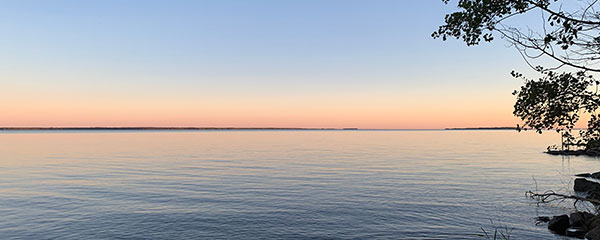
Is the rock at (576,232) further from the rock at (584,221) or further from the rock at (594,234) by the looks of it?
the rock at (594,234)

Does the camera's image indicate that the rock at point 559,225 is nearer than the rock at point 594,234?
No

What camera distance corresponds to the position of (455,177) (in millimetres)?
42562

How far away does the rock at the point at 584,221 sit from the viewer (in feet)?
66.0

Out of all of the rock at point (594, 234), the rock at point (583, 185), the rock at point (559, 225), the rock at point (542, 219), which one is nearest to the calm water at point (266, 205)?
the rock at point (559, 225)

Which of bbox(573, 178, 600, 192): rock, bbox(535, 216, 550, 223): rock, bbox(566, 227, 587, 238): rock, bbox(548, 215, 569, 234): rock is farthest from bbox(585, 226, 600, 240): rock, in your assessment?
bbox(573, 178, 600, 192): rock

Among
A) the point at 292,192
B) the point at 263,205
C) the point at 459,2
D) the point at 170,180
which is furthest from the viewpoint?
the point at 170,180

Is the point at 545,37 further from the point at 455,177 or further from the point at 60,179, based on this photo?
the point at 60,179

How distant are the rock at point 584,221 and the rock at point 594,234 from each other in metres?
1.35

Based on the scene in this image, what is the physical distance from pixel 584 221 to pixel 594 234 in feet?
9.44

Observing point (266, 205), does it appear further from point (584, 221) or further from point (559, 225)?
point (584, 221)

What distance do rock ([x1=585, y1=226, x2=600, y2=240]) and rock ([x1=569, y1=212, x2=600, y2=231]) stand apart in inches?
53.0

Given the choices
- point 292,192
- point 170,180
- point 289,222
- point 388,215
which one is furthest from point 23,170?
point 388,215

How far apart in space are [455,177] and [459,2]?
102 ft

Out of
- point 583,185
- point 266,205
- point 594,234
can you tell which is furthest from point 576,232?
point 583,185
